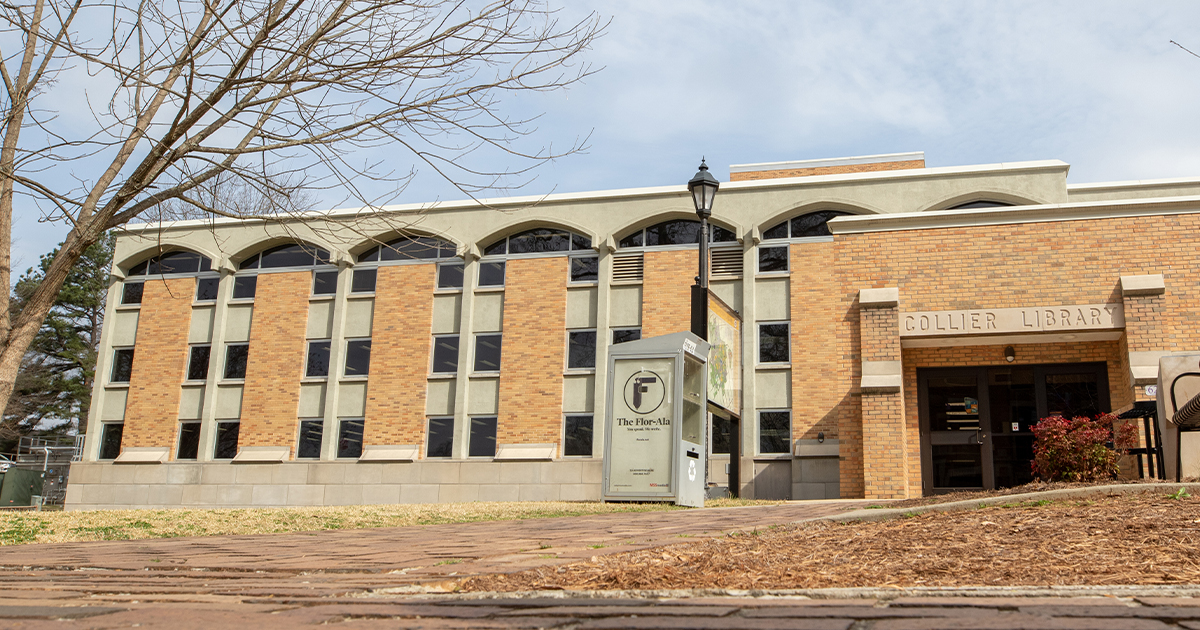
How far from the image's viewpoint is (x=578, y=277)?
87.5 ft

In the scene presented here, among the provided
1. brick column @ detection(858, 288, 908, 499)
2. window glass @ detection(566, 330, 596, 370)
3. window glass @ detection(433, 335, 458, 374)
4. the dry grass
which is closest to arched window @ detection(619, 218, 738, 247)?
window glass @ detection(566, 330, 596, 370)

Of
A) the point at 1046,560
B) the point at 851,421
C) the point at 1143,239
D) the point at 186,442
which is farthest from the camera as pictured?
the point at 186,442

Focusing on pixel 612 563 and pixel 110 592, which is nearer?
pixel 110 592

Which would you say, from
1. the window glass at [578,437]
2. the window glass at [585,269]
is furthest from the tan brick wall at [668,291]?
the window glass at [578,437]

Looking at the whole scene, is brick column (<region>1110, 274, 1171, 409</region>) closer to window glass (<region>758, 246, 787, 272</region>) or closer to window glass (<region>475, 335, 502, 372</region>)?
window glass (<region>758, 246, 787, 272</region>)

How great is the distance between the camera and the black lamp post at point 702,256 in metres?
14.7

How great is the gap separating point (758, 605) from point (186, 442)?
28.5 meters

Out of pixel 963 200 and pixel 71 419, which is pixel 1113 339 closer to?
pixel 963 200

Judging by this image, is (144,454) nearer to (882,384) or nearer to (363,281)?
(363,281)

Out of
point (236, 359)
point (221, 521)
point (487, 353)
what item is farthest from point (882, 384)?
point (236, 359)

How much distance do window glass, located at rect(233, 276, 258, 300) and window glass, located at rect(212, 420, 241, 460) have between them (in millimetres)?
3952

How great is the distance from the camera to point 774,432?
24188 mm

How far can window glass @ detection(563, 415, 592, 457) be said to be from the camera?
2533cm

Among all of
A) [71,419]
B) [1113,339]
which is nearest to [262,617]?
[1113,339]
